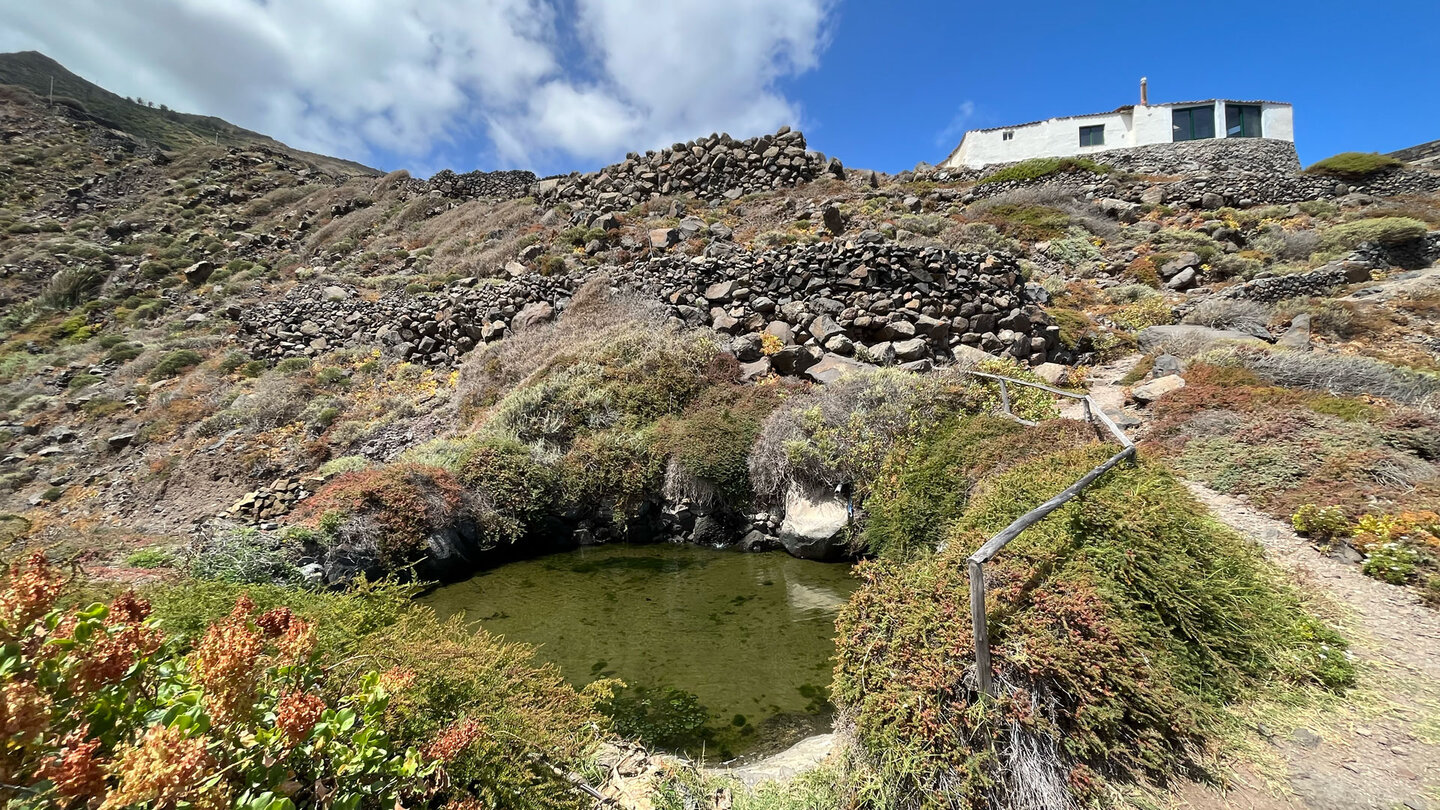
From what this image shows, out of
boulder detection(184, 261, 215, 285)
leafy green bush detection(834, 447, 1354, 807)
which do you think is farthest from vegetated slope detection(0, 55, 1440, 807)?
boulder detection(184, 261, 215, 285)

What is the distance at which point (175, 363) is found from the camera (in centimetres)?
1598

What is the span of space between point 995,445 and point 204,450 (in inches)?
608

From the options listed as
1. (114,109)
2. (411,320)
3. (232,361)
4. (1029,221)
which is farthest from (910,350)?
(114,109)

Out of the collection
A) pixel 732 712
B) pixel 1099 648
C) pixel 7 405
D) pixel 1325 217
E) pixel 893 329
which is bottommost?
pixel 732 712

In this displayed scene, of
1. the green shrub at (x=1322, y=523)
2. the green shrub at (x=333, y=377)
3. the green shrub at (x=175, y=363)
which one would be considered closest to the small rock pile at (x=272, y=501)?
the green shrub at (x=333, y=377)

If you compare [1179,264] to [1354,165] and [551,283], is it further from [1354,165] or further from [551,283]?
[551,283]

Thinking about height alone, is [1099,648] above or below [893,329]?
below

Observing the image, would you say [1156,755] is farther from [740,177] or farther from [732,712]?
[740,177]

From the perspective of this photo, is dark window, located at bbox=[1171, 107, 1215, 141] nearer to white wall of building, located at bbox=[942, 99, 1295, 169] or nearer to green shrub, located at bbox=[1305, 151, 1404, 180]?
white wall of building, located at bbox=[942, 99, 1295, 169]

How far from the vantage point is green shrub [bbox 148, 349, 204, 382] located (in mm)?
15727

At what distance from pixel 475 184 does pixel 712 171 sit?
1378 centimetres

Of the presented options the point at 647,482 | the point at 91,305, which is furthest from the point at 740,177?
the point at 91,305

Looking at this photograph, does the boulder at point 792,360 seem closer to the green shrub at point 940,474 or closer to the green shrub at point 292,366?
the green shrub at point 940,474

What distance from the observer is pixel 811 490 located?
8.95 metres
